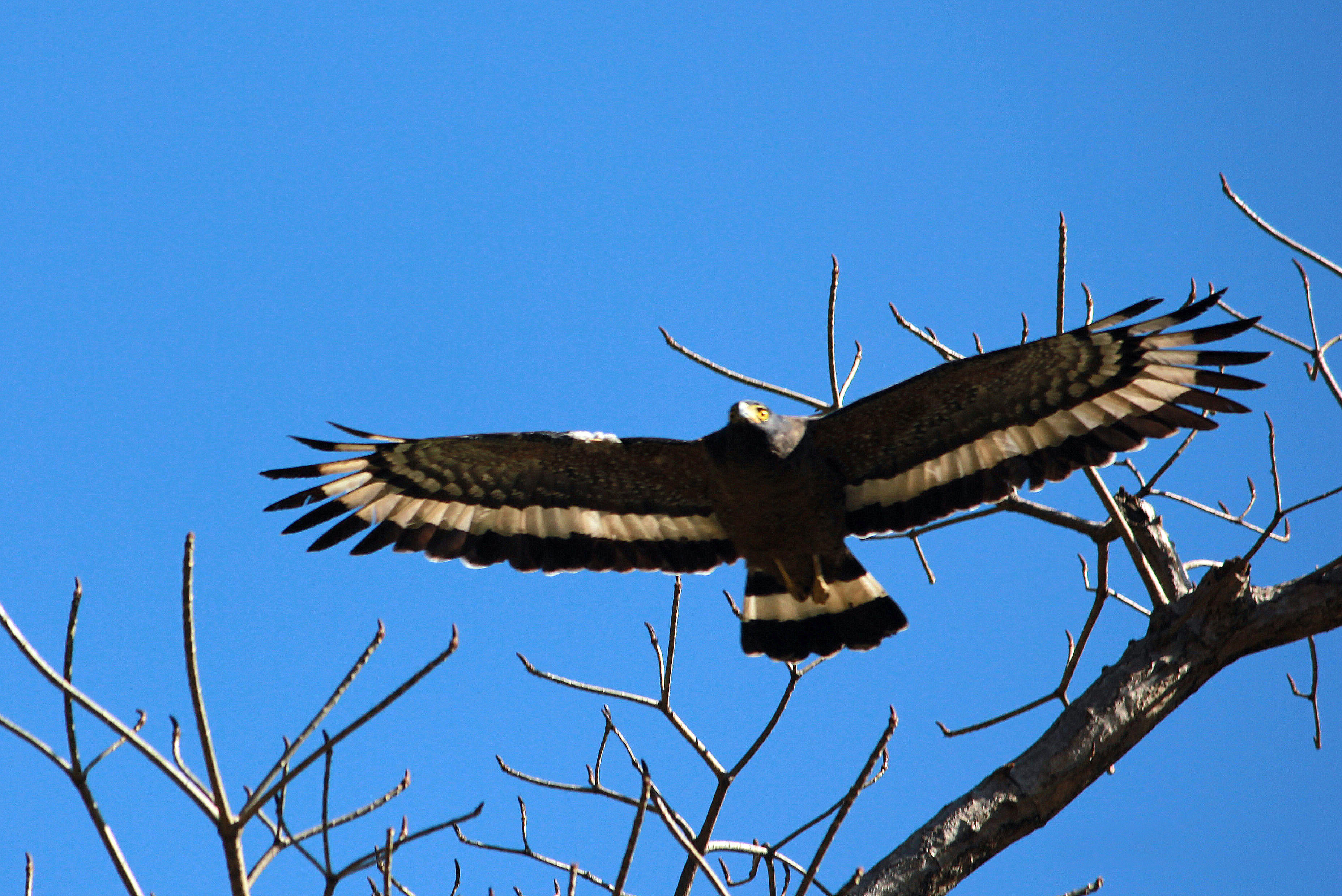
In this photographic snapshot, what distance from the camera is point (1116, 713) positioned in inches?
135

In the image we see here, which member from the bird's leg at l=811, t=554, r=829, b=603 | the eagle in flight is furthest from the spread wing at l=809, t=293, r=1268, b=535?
the bird's leg at l=811, t=554, r=829, b=603

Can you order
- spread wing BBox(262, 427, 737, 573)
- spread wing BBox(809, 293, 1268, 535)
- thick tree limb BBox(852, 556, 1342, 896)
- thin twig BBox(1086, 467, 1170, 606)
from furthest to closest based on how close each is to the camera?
spread wing BBox(262, 427, 737, 573)
spread wing BBox(809, 293, 1268, 535)
thin twig BBox(1086, 467, 1170, 606)
thick tree limb BBox(852, 556, 1342, 896)

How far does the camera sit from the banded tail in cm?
541

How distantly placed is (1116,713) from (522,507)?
3180mm

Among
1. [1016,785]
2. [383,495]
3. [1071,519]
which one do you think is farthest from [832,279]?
[383,495]

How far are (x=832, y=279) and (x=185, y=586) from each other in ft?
10.4

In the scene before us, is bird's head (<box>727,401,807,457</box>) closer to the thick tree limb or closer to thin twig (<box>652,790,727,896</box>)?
the thick tree limb

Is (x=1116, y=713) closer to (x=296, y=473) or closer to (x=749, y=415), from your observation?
(x=749, y=415)

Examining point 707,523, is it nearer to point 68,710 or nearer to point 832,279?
point 832,279

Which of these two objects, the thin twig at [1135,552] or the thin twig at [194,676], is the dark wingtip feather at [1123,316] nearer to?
the thin twig at [1135,552]

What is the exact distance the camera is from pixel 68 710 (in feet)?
7.01

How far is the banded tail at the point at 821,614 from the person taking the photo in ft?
17.7

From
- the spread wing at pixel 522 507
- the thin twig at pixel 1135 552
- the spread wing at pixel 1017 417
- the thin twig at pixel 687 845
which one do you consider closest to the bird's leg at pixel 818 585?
the spread wing at pixel 1017 417

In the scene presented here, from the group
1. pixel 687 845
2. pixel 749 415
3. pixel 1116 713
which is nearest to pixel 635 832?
pixel 687 845
